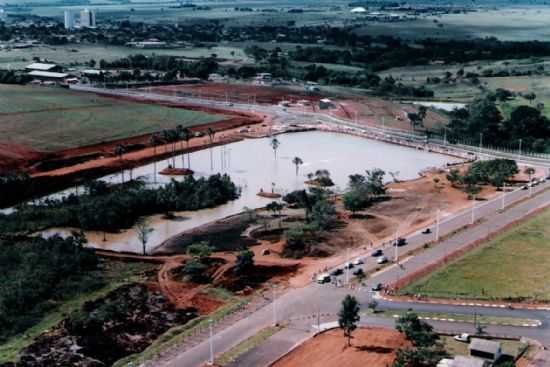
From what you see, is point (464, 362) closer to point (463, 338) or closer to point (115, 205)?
point (463, 338)

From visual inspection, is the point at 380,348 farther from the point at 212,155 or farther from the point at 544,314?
the point at 212,155

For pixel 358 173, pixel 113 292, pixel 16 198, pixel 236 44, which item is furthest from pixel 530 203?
pixel 236 44

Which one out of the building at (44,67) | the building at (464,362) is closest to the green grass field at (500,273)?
the building at (464,362)

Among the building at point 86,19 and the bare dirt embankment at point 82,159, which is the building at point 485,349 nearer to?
the bare dirt embankment at point 82,159

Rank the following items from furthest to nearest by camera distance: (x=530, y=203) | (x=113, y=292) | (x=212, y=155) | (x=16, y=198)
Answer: (x=212, y=155), (x=16, y=198), (x=530, y=203), (x=113, y=292)

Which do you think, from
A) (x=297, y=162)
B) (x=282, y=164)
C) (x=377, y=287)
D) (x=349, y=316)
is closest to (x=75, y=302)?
(x=349, y=316)

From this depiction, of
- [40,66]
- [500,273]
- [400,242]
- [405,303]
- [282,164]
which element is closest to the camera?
[405,303]
